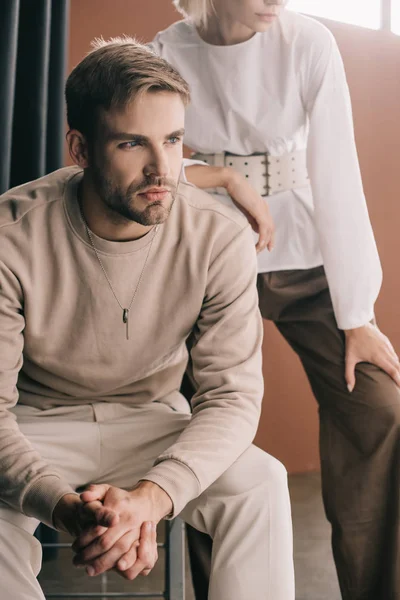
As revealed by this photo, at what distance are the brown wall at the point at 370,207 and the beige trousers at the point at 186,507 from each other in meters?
1.48

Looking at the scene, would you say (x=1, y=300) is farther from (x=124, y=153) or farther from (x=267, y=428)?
(x=267, y=428)

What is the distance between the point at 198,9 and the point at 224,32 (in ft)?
0.24

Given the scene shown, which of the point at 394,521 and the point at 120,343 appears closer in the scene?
the point at 120,343

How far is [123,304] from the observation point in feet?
5.13

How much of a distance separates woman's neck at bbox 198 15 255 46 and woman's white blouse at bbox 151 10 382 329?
22mm

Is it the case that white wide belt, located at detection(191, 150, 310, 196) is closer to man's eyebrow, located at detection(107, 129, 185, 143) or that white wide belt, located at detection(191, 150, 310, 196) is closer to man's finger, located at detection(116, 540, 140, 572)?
man's eyebrow, located at detection(107, 129, 185, 143)

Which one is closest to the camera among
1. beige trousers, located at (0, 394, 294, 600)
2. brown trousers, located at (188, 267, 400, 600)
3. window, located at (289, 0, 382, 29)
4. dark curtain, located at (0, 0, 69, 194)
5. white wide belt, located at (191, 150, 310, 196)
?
beige trousers, located at (0, 394, 294, 600)

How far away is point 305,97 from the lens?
1.85 meters

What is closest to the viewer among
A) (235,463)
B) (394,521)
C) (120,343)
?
(235,463)

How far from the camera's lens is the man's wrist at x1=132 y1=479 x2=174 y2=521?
1.30 meters

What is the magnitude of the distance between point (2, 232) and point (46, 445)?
38 cm

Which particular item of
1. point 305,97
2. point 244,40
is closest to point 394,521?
point 305,97

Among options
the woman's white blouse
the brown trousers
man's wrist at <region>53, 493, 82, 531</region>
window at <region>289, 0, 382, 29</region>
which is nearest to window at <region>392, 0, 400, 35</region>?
window at <region>289, 0, 382, 29</region>

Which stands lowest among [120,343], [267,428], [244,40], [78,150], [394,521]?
[267,428]
